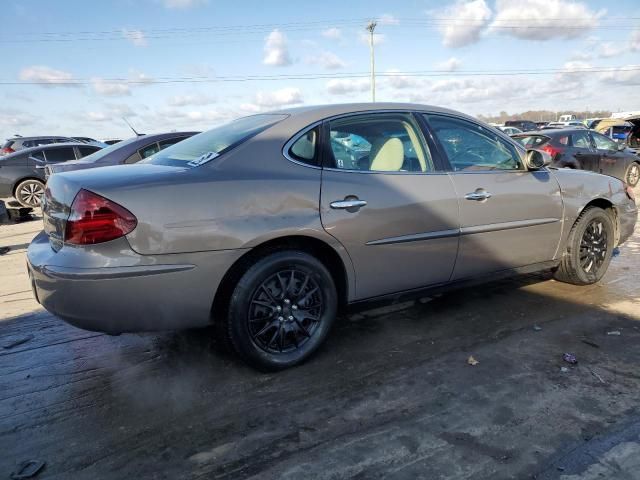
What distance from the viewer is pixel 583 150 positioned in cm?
1095

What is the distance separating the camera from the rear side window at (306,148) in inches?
119

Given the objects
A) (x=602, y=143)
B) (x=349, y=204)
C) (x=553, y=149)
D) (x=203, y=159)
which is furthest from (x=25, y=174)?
(x=602, y=143)

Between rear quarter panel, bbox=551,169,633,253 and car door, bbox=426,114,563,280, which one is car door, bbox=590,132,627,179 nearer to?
rear quarter panel, bbox=551,169,633,253

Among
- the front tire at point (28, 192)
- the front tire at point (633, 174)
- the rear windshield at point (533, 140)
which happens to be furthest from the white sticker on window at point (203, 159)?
the front tire at point (633, 174)

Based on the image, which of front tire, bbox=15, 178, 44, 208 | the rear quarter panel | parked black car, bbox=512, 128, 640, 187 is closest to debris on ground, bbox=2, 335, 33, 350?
the rear quarter panel

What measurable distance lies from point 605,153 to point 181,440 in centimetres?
1201

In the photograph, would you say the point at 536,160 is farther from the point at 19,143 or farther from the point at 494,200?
the point at 19,143

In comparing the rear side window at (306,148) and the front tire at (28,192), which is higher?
the rear side window at (306,148)

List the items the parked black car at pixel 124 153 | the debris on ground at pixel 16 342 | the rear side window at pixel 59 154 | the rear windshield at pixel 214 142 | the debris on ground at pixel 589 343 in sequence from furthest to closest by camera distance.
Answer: the rear side window at pixel 59 154 < the parked black car at pixel 124 153 < the debris on ground at pixel 16 342 < the debris on ground at pixel 589 343 < the rear windshield at pixel 214 142

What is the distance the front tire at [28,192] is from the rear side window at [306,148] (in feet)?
32.4

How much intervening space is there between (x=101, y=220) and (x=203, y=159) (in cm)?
70

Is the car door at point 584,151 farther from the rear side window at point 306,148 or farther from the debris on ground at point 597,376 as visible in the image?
the rear side window at point 306,148

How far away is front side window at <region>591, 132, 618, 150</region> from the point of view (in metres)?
11.4

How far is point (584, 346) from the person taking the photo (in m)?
3.32
